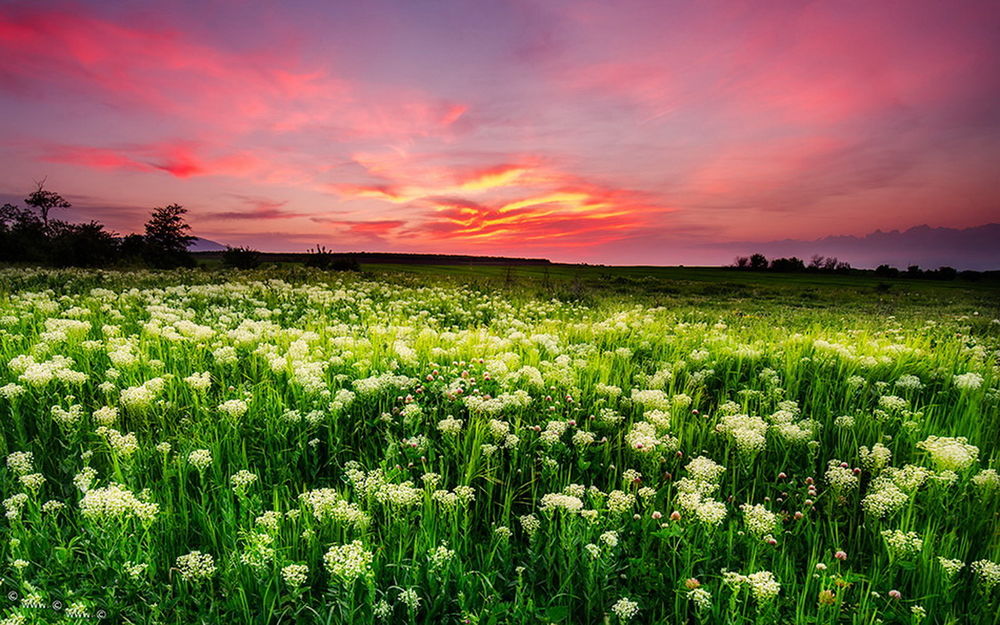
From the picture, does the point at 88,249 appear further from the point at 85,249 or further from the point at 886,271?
the point at 886,271

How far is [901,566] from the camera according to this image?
262cm

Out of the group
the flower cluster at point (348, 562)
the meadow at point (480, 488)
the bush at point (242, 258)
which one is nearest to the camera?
A: the flower cluster at point (348, 562)

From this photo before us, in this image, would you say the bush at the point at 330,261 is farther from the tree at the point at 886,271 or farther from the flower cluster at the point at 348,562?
the tree at the point at 886,271

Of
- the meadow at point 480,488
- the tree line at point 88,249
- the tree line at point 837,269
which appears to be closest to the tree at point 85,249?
the tree line at point 88,249

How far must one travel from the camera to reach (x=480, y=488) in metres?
3.57

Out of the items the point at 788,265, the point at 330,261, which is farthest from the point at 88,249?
the point at 788,265

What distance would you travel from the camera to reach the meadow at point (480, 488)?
249 cm

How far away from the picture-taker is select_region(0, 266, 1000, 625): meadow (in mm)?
2494

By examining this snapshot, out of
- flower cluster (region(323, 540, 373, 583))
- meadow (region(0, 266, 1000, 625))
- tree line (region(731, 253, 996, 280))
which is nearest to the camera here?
flower cluster (region(323, 540, 373, 583))

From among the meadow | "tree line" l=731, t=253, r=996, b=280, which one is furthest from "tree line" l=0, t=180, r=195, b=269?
"tree line" l=731, t=253, r=996, b=280

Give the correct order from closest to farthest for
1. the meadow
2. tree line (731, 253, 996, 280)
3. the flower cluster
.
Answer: the flower cluster, the meadow, tree line (731, 253, 996, 280)

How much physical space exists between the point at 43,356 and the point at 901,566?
7.84m

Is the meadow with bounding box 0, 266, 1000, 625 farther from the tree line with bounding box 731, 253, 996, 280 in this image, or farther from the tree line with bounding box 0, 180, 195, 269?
the tree line with bounding box 731, 253, 996, 280

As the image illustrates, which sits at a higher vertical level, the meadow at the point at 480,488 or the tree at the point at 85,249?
the tree at the point at 85,249
